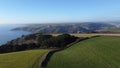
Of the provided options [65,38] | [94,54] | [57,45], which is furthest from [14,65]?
[65,38]

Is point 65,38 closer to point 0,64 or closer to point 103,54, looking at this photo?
point 103,54

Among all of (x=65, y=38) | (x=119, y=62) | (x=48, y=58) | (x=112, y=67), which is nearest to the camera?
(x=112, y=67)

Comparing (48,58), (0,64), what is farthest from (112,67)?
(0,64)

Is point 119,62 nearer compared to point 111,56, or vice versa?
point 119,62

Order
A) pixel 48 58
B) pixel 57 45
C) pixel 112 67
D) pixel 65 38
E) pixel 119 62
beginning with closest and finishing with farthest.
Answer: pixel 112 67 < pixel 119 62 < pixel 48 58 < pixel 57 45 < pixel 65 38

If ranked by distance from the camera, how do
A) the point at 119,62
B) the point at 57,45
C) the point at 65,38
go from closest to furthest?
the point at 119,62, the point at 57,45, the point at 65,38

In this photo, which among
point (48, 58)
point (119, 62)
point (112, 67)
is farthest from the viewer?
point (48, 58)

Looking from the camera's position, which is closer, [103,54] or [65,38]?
[103,54]

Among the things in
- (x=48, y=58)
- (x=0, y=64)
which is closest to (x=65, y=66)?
(x=48, y=58)

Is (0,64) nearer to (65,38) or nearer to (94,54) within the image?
(94,54)
